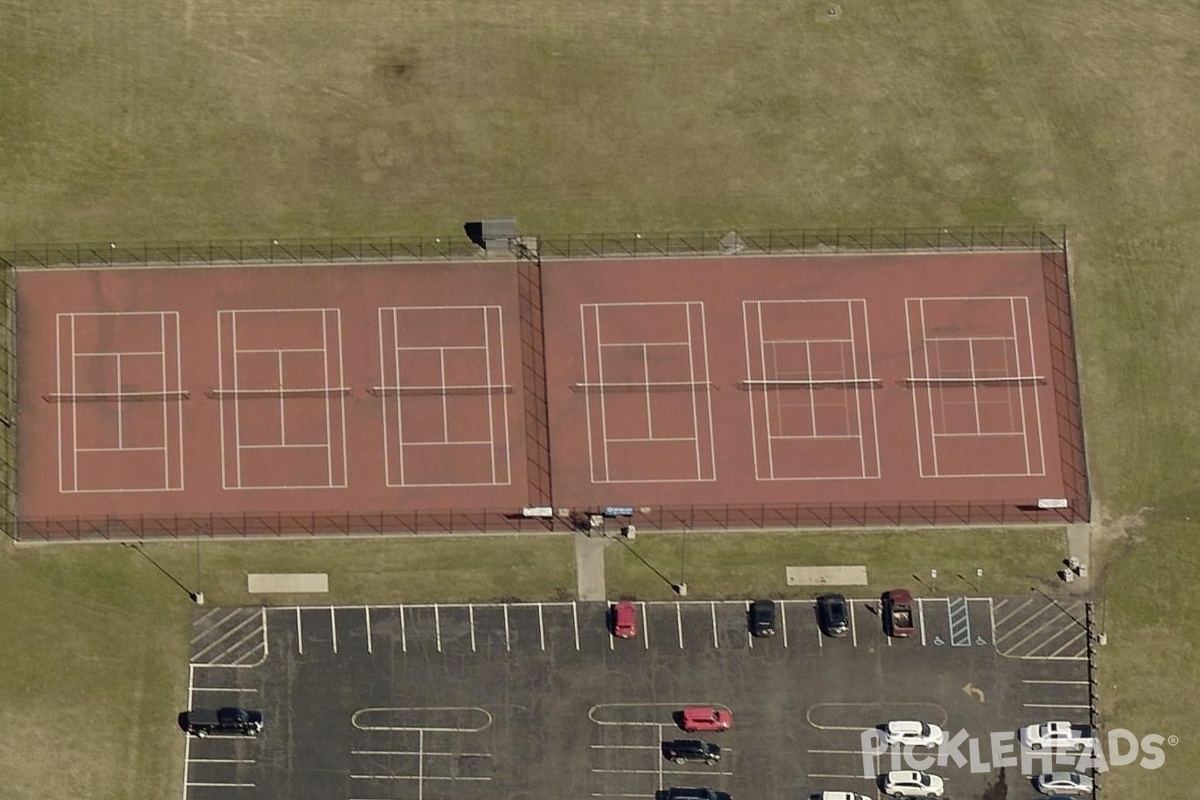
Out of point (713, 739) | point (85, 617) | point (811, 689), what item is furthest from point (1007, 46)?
point (85, 617)

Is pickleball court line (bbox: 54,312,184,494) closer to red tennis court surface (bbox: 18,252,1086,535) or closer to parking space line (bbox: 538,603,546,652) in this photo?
red tennis court surface (bbox: 18,252,1086,535)

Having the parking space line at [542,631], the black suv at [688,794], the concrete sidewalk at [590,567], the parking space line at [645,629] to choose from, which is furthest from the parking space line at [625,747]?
the concrete sidewalk at [590,567]

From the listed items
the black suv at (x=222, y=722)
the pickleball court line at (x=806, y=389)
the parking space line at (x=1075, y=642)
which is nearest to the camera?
the black suv at (x=222, y=722)

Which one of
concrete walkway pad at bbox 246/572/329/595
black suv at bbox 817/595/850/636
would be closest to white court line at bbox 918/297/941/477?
black suv at bbox 817/595/850/636

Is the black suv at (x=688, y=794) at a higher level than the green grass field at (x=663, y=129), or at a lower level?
lower

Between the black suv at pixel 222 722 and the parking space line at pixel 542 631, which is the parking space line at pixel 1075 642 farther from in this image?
the black suv at pixel 222 722

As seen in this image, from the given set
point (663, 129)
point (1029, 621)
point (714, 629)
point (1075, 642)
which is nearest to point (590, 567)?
point (714, 629)
